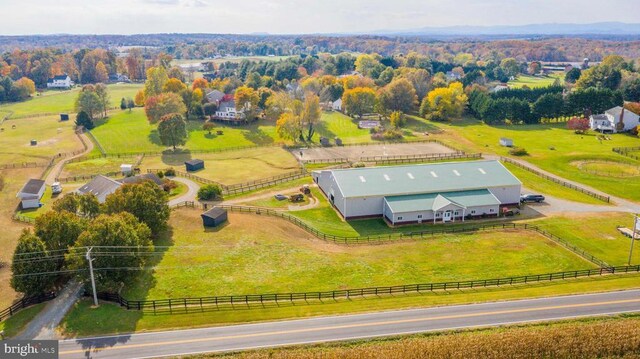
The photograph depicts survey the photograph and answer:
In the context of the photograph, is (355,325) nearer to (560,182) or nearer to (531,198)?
(531,198)

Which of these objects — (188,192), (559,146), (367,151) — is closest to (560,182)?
(559,146)

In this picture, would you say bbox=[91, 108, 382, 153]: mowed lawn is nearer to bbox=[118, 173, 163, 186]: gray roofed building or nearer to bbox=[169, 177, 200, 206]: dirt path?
bbox=[169, 177, 200, 206]: dirt path

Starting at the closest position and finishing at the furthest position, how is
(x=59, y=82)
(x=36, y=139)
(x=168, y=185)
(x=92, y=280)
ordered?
(x=92, y=280), (x=168, y=185), (x=36, y=139), (x=59, y=82)

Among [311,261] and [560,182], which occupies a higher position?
[560,182]

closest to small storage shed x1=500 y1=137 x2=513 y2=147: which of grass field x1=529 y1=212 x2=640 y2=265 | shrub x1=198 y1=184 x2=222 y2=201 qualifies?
grass field x1=529 y1=212 x2=640 y2=265

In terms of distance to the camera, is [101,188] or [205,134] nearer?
[101,188]

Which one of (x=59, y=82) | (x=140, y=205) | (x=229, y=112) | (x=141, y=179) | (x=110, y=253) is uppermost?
(x=59, y=82)

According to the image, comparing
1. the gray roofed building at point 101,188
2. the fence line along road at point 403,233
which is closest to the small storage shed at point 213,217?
the fence line along road at point 403,233
